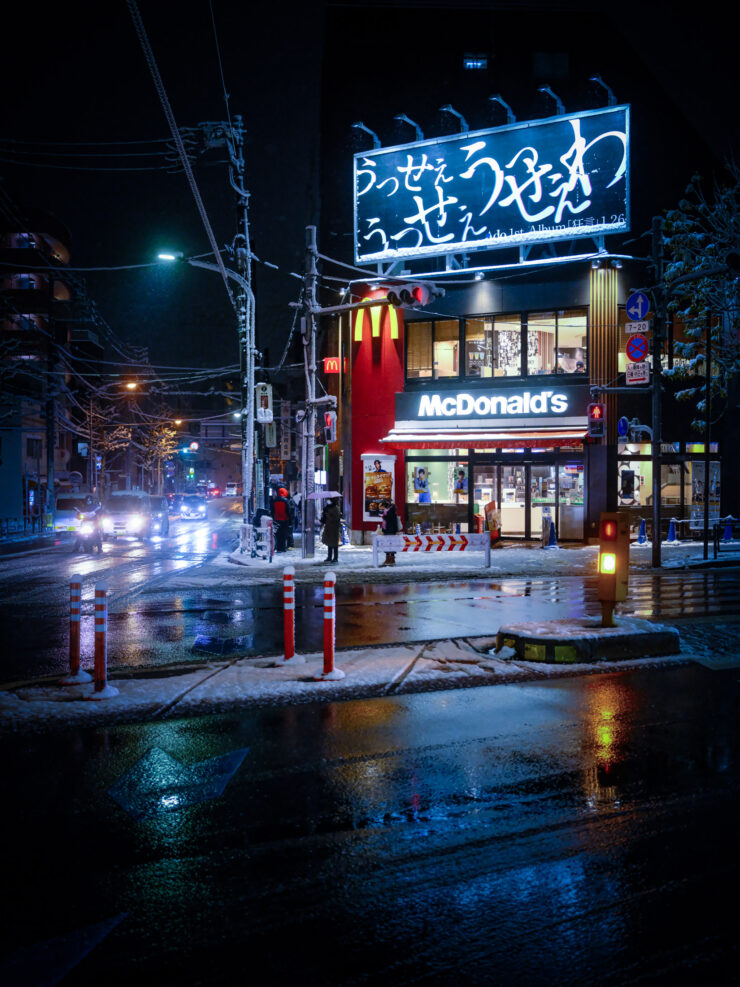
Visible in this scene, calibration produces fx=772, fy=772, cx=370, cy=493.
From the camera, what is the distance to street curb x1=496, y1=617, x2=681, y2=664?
9.88 metres

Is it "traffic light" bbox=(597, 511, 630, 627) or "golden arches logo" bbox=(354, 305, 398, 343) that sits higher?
"golden arches logo" bbox=(354, 305, 398, 343)

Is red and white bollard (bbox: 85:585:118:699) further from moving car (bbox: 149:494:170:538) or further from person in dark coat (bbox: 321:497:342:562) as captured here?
moving car (bbox: 149:494:170:538)

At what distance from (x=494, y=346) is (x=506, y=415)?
9.07 ft

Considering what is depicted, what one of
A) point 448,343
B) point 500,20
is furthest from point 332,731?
point 500,20

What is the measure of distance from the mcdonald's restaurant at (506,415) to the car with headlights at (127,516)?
9545 mm

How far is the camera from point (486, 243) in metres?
29.0

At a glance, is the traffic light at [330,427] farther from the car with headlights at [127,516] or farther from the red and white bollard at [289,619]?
the red and white bollard at [289,619]

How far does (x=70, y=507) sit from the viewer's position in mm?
33969

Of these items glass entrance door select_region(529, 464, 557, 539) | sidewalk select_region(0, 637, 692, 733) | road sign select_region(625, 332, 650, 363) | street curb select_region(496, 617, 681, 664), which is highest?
road sign select_region(625, 332, 650, 363)

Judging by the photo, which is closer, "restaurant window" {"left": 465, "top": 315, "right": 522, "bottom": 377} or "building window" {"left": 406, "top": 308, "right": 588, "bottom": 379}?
"building window" {"left": 406, "top": 308, "right": 588, "bottom": 379}

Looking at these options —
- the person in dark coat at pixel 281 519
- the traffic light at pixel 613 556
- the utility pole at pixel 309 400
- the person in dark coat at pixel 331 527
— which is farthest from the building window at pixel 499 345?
the traffic light at pixel 613 556

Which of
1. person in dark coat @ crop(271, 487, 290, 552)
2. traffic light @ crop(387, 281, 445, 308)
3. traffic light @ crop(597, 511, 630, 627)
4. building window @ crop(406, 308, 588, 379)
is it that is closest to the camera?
traffic light @ crop(597, 511, 630, 627)

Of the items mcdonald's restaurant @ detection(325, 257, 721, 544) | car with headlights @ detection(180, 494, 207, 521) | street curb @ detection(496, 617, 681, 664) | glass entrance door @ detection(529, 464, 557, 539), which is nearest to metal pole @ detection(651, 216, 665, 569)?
mcdonald's restaurant @ detection(325, 257, 721, 544)

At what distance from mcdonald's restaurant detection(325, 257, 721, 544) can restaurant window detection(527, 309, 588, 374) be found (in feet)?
0.13
